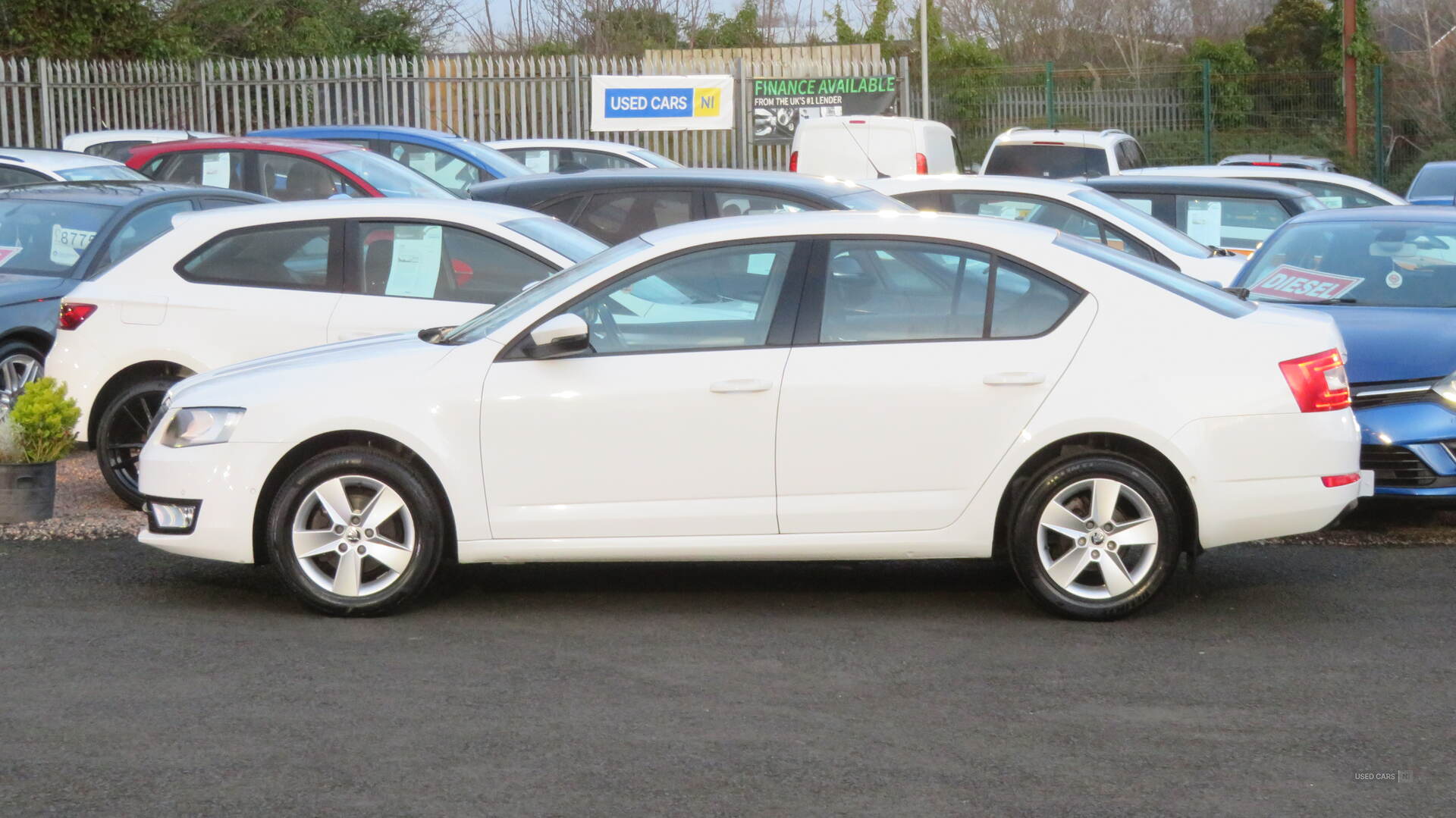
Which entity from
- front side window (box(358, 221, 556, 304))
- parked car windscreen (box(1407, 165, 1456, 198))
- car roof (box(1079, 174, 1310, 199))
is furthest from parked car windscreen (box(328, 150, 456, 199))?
parked car windscreen (box(1407, 165, 1456, 198))

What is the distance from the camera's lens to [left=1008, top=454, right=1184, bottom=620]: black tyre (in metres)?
6.22

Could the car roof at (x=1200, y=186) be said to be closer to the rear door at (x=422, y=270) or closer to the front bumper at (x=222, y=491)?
the rear door at (x=422, y=270)

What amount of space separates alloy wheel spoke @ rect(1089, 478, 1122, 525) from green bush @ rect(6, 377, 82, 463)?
198 inches

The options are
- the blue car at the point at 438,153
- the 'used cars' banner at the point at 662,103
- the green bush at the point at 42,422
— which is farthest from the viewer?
the 'used cars' banner at the point at 662,103

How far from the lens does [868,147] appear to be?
68.1 feet

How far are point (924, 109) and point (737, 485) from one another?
2180 centimetres

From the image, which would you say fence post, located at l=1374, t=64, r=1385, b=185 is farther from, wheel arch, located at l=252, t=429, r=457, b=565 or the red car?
wheel arch, located at l=252, t=429, r=457, b=565

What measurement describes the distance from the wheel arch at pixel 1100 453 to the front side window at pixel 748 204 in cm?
480

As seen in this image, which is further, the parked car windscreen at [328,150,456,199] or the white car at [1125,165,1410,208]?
the white car at [1125,165,1410,208]

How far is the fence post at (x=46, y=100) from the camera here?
25.3 meters

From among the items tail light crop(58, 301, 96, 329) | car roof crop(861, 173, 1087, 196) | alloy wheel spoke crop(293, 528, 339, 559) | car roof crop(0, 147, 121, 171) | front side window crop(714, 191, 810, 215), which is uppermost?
car roof crop(0, 147, 121, 171)

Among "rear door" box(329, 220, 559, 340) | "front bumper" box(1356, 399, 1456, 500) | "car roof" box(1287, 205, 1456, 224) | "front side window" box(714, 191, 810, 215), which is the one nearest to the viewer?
"front bumper" box(1356, 399, 1456, 500)

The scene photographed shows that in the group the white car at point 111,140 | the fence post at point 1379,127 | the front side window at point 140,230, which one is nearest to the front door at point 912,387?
the front side window at point 140,230

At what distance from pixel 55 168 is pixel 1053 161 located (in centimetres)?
1206
